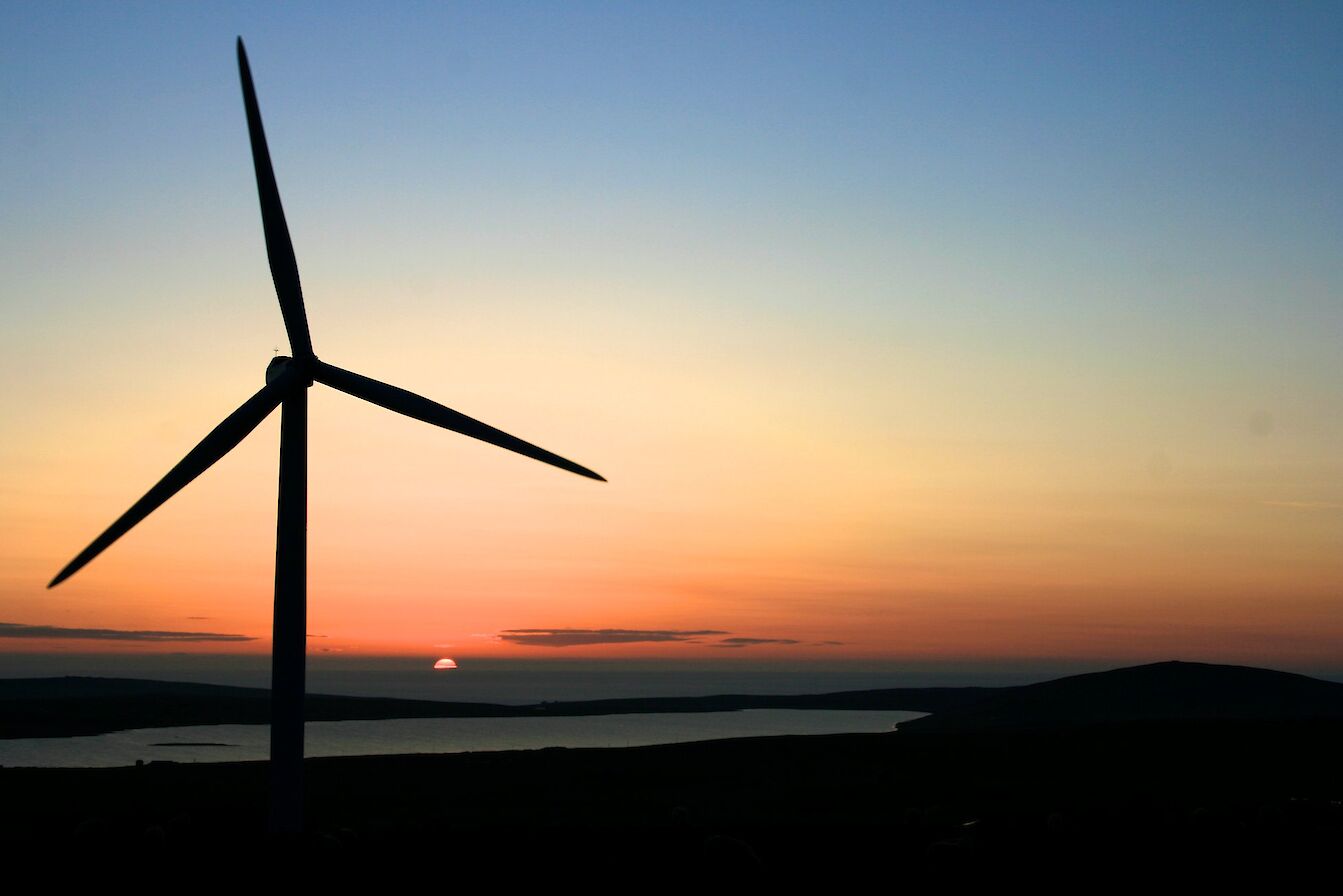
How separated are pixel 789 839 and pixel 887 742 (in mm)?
45290

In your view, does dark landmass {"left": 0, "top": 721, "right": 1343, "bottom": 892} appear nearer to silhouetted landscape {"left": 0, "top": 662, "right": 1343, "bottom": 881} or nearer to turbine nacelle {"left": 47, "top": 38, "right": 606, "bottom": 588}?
silhouetted landscape {"left": 0, "top": 662, "right": 1343, "bottom": 881}

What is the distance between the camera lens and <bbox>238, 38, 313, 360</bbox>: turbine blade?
99.1ft

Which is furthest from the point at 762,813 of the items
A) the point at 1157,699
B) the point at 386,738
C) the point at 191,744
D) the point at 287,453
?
the point at 1157,699

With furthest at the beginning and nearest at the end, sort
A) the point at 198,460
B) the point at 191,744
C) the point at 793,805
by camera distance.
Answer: the point at 191,744
the point at 793,805
the point at 198,460

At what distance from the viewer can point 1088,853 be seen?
2950cm

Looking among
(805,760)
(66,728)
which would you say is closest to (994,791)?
(805,760)

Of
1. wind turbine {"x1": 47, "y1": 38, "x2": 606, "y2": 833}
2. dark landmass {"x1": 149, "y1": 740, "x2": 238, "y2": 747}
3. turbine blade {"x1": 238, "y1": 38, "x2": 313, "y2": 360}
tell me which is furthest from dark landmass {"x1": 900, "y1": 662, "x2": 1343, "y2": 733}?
turbine blade {"x1": 238, "y1": 38, "x2": 313, "y2": 360}

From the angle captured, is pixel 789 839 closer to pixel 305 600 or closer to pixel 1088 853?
pixel 1088 853

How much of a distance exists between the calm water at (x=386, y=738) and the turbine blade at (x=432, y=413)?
58360 millimetres

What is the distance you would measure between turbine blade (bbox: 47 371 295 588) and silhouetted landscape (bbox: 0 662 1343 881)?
23.0ft

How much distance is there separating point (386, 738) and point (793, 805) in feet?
255

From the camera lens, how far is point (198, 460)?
29.8 meters

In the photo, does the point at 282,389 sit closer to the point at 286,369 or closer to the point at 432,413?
the point at 286,369

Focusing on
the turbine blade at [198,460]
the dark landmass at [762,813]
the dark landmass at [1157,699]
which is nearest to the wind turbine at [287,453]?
the turbine blade at [198,460]
